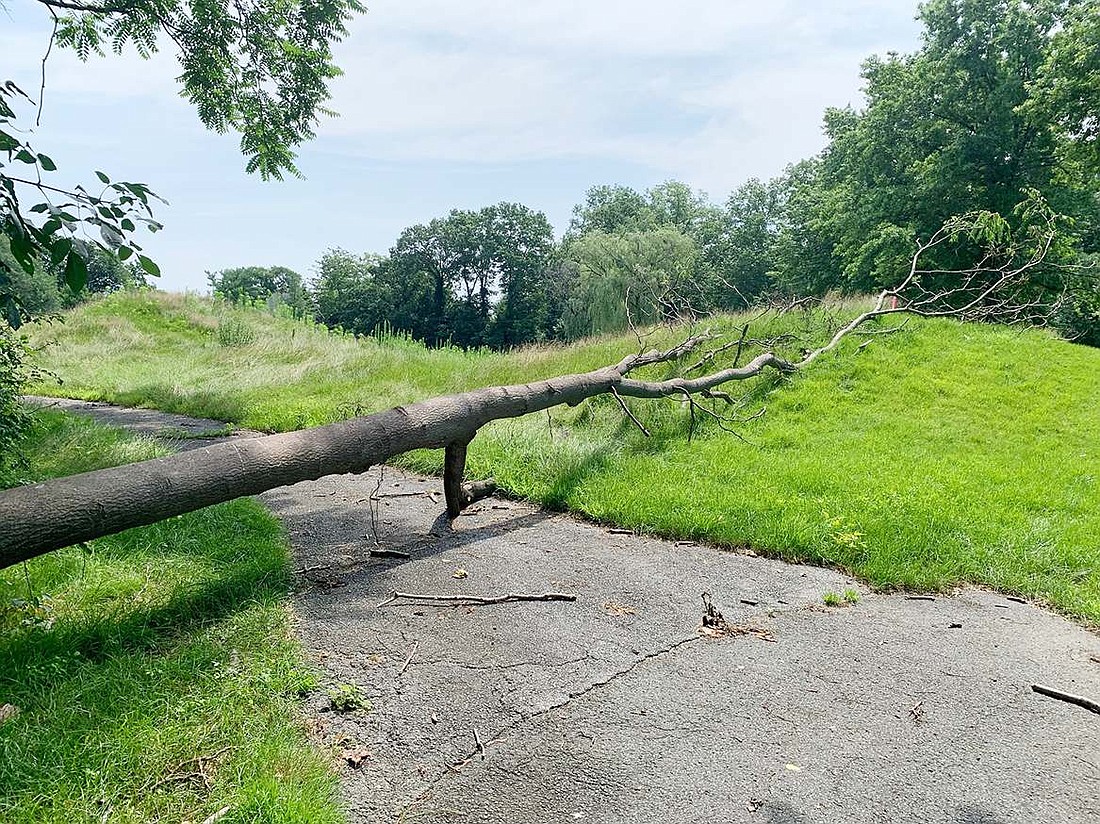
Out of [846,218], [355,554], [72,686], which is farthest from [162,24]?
[846,218]

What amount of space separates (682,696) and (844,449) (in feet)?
16.4

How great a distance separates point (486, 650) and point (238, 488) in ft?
5.51

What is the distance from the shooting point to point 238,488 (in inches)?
152

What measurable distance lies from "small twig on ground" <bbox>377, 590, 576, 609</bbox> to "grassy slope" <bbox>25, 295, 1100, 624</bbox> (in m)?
1.63

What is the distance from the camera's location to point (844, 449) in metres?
7.34

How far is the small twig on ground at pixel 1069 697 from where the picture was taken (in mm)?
3068

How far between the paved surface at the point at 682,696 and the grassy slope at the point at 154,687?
237 mm

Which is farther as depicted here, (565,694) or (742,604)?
(742,604)

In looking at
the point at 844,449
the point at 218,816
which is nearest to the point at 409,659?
the point at 218,816

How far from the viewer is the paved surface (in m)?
2.48

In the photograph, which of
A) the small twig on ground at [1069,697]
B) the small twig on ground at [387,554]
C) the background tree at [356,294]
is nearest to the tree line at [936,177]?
the small twig on ground at [387,554]

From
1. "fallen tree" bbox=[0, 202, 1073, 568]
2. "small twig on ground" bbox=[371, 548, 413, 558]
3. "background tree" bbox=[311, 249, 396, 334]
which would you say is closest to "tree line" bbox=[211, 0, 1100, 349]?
"fallen tree" bbox=[0, 202, 1073, 568]

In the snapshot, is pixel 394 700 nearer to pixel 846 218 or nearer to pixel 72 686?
pixel 72 686

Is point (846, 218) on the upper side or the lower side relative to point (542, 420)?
upper
